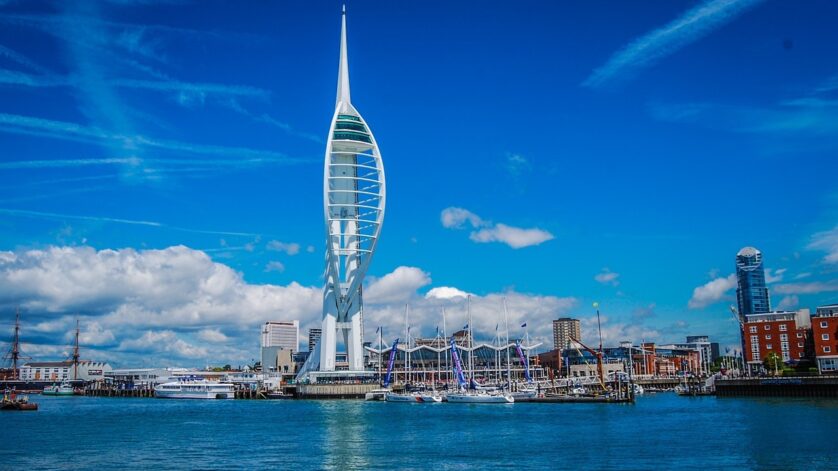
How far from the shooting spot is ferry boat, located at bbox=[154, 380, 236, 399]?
134 m

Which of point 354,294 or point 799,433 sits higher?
point 354,294

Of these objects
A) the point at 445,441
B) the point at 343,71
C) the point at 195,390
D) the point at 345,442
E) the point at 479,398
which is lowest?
the point at 445,441

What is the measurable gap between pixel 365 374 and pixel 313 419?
54.3 metres

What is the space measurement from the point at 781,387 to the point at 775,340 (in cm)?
2393

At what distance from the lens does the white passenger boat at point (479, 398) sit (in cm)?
9300

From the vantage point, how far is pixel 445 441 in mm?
46438

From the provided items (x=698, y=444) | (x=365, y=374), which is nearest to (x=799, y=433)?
(x=698, y=444)

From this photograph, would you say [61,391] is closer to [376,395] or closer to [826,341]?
[376,395]

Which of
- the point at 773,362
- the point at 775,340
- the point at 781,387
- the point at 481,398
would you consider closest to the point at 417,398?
the point at 481,398

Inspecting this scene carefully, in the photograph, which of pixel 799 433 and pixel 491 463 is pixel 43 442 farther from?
pixel 799 433

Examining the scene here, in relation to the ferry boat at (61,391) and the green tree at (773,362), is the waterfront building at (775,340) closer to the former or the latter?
the green tree at (773,362)

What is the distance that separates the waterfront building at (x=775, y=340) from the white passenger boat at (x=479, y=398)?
37.5 m

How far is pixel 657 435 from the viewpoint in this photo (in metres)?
47.2

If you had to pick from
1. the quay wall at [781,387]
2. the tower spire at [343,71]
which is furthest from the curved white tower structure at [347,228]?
the quay wall at [781,387]
